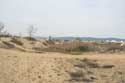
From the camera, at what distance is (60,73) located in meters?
19.8

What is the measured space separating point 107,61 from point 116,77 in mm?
3723

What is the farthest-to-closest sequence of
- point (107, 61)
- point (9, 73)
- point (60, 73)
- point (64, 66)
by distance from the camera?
1. point (107, 61)
2. point (64, 66)
3. point (60, 73)
4. point (9, 73)

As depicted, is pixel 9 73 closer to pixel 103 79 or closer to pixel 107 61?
pixel 103 79

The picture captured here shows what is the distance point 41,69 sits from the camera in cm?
1998

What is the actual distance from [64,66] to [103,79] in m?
2.88

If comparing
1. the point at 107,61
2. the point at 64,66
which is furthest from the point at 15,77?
the point at 107,61

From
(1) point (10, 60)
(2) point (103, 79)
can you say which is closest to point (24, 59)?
(1) point (10, 60)

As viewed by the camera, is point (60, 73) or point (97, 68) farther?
point (97, 68)

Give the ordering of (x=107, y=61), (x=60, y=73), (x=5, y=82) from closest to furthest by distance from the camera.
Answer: (x=5, y=82) → (x=60, y=73) → (x=107, y=61)

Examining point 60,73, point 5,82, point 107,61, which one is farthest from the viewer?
point 107,61

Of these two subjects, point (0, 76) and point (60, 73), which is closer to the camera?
point (0, 76)

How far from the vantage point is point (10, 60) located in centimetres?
2070

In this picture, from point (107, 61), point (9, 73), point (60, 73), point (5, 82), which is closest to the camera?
point (5, 82)

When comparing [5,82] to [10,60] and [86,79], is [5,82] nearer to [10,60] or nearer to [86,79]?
[10,60]
